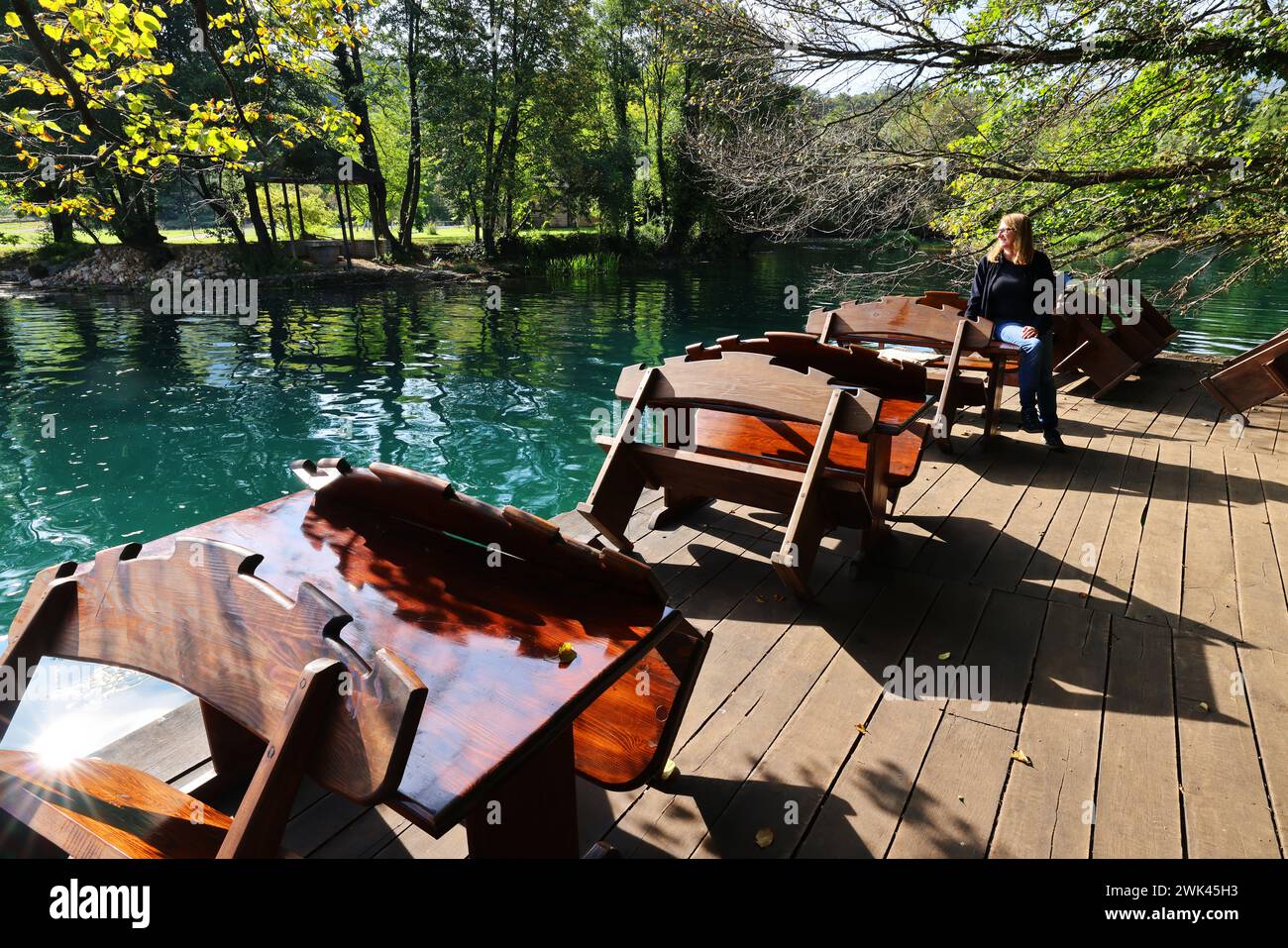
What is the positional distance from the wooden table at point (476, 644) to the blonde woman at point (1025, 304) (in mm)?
5267

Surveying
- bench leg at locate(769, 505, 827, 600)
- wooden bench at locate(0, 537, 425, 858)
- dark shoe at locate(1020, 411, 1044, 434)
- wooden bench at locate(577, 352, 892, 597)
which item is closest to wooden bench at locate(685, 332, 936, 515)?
wooden bench at locate(577, 352, 892, 597)

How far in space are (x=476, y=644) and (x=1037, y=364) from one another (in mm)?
5874

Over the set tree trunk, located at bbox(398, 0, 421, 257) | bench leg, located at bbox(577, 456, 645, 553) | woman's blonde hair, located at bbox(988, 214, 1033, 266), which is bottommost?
bench leg, located at bbox(577, 456, 645, 553)

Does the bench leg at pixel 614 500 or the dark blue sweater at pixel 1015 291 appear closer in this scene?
the bench leg at pixel 614 500

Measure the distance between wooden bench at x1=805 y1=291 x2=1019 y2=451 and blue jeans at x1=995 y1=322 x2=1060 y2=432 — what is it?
0.36ft

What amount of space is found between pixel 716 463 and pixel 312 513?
6.57 ft

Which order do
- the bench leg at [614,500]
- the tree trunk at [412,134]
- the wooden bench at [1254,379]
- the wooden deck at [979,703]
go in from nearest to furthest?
1. the wooden deck at [979,703]
2. the bench leg at [614,500]
3. the wooden bench at [1254,379]
4. the tree trunk at [412,134]

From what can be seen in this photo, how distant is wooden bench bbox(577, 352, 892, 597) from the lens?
11.0 ft

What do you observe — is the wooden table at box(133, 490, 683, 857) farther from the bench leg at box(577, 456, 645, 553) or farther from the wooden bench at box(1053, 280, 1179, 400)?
the wooden bench at box(1053, 280, 1179, 400)

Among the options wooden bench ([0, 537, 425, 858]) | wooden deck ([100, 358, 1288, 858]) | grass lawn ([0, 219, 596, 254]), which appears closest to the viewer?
wooden bench ([0, 537, 425, 858])

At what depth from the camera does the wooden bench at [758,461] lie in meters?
3.37

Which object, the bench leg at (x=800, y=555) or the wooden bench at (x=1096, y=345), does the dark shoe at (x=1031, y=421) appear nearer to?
the wooden bench at (x=1096, y=345)

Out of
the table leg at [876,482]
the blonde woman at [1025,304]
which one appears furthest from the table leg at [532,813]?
the blonde woman at [1025,304]

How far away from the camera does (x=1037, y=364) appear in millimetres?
6047
